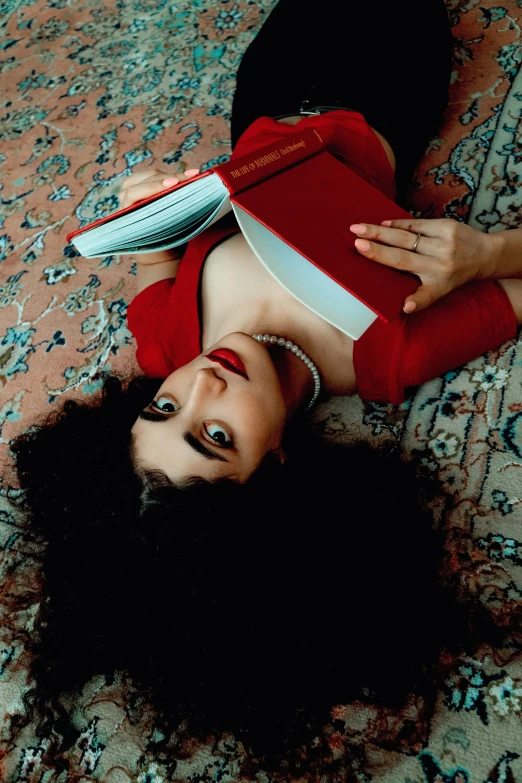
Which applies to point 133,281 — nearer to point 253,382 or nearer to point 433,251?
point 253,382

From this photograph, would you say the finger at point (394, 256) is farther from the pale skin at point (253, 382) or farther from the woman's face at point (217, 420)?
the woman's face at point (217, 420)

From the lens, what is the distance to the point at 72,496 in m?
1.01

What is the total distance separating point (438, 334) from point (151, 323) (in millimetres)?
601

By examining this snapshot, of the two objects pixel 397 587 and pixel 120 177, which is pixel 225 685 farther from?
pixel 120 177

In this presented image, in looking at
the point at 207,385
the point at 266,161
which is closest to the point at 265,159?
the point at 266,161

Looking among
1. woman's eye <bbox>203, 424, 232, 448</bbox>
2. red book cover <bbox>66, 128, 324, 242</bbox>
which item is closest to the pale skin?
woman's eye <bbox>203, 424, 232, 448</bbox>

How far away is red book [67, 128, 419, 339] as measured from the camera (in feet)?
2.44

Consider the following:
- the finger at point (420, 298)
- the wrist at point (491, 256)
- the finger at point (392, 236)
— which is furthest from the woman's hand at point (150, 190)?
the wrist at point (491, 256)

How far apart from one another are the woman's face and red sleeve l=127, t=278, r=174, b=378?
1.03 ft

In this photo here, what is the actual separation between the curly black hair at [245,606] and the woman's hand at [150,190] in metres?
0.48

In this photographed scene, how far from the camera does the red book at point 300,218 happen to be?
743 mm

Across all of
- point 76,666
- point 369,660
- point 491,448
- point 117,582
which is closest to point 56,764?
point 76,666

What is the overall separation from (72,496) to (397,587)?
1.92ft

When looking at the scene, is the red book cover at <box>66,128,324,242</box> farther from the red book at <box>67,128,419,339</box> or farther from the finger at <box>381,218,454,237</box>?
the finger at <box>381,218,454,237</box>
